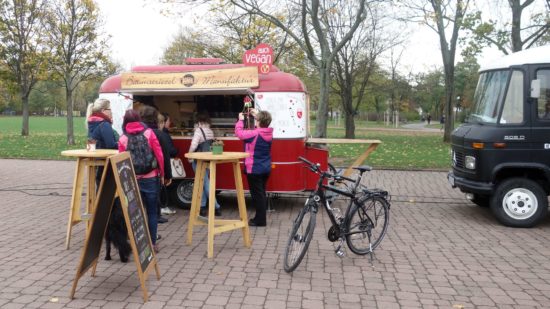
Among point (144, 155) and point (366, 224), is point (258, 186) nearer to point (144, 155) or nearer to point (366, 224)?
point (366, 224)

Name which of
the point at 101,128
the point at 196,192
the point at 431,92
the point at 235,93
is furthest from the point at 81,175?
the point at 431,92

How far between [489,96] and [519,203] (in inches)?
67.7

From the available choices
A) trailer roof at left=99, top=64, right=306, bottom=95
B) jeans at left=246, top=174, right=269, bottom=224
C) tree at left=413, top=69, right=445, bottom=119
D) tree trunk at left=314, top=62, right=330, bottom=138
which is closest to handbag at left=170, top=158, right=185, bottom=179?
trailer roof at left=99, top=64, right=306, bottom=95

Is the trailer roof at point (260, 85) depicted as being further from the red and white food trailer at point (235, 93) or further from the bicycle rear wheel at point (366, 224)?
the bicycle rear wheel at point (366, 224)

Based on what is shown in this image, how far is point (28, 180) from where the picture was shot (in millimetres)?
11734

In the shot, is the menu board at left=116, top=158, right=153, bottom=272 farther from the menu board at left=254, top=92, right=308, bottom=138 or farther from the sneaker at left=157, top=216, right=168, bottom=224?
the menu board at left=254, top=92, right=308, bottom=138

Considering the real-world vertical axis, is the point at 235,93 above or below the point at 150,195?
above

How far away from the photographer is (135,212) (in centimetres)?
476

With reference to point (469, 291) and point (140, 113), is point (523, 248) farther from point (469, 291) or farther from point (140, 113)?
point (140, 113)

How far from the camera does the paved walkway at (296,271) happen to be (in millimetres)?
4598

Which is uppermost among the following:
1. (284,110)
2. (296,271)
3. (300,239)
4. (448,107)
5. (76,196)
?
(448,107)

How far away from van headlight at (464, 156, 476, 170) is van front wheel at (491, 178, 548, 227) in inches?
19.2

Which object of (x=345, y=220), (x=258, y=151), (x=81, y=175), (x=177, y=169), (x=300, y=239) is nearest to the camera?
(x=300, y=239)

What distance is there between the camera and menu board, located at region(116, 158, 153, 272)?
457 cm
